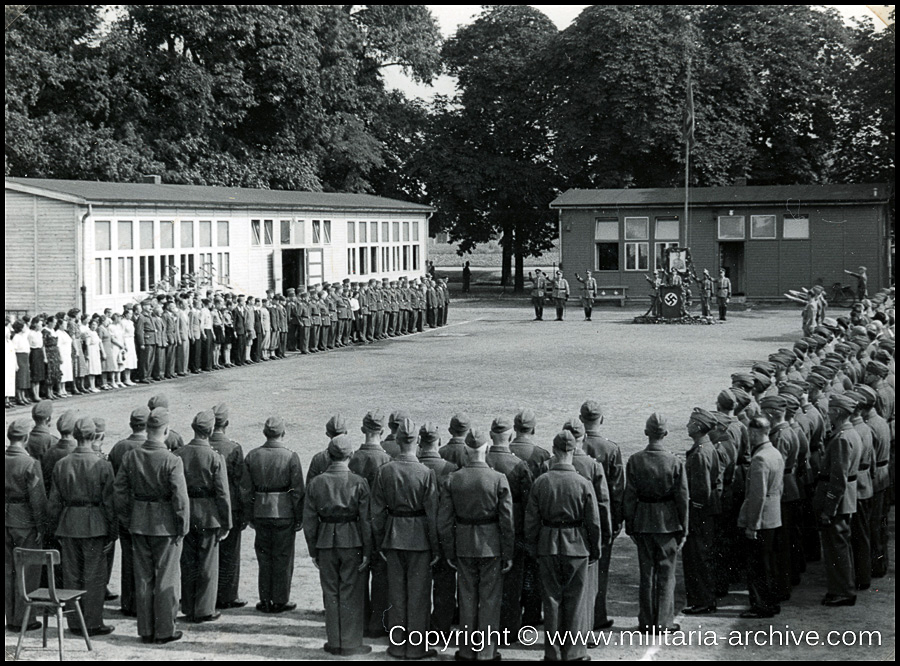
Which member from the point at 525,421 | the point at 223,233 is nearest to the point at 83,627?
the point at 525,421

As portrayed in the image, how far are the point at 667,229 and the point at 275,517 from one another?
105ft

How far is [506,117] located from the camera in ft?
155

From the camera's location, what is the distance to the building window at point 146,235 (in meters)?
24.7

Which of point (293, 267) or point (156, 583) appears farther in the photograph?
point (293, 267)

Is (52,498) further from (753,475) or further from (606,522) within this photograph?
(753,475)

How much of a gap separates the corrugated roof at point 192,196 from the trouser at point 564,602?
1786 centimetres

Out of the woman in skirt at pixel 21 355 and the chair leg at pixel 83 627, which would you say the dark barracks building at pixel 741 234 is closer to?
the woman in skirt at pixel 21 355

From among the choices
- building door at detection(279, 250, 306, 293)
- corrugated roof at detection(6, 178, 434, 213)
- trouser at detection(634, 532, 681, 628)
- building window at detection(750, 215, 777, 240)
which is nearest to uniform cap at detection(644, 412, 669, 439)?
trouser at detection(634, 532, 681, 628)

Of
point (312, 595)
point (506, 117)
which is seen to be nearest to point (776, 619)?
point (312, 595)

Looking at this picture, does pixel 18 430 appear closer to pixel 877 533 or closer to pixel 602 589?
pixel 602 589

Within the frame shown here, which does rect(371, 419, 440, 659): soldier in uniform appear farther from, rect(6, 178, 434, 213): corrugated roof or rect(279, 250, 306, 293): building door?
rect(279, 250, 306, 293): building door

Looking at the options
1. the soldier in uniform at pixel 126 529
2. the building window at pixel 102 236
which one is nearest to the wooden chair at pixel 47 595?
the soldier in uniform at pixel 126 529

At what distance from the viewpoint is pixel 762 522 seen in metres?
8.07

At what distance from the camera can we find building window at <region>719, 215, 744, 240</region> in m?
37.5
